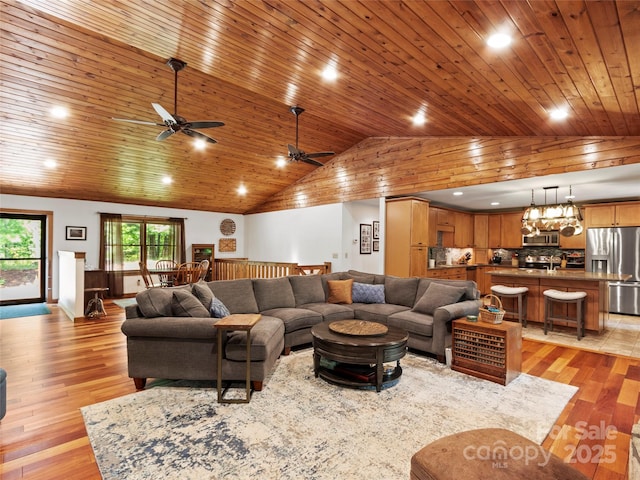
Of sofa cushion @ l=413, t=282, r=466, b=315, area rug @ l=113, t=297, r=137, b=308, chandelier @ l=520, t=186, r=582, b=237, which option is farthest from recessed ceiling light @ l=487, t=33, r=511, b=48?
area rug @ l=113, t=297, r=137, b=308

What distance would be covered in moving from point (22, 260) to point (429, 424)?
29.3ft

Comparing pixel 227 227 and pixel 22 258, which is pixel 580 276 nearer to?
pixel 227 227

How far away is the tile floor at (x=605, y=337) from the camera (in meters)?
4.50

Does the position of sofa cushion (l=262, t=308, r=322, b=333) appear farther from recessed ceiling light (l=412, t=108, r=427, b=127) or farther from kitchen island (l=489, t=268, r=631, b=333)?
kitchen island (l=489, t=268, r=631, b=333)

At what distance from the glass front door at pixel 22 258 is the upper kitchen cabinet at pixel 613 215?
39.6ft

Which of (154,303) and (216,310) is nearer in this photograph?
(154,303)

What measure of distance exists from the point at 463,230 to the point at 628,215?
312cm

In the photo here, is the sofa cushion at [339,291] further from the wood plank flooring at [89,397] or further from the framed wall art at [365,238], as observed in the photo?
the framed wall art at [365,238]

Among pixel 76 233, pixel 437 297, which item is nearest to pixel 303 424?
pixel 437 297

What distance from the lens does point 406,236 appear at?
257 inches

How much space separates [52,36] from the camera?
3.66 metres

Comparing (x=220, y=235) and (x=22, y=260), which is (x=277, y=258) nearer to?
(x=220, y=235)

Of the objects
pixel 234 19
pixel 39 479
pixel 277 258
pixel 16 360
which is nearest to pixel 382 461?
pixel 39 479

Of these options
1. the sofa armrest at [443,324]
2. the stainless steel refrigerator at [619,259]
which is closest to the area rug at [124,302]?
the sofa armrest at [443,324]
